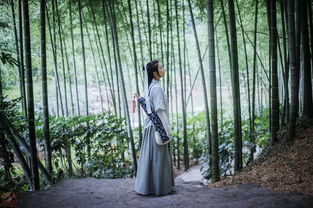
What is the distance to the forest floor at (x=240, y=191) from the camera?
2.54 metres

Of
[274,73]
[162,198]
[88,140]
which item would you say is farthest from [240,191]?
[88,140]

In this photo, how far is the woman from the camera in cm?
328

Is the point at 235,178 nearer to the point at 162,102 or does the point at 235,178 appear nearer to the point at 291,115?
the point at 291,115

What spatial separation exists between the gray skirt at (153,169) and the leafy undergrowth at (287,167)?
0.62 m

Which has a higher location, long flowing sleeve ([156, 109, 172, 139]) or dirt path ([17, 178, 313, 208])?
long flowing sleeve ([156, 109, 172, 139])

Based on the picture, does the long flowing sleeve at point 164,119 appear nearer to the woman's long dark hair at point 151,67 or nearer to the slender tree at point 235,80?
the woman's long dark hair at point 151,67

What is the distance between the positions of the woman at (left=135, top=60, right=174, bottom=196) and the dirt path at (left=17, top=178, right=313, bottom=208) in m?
0.12

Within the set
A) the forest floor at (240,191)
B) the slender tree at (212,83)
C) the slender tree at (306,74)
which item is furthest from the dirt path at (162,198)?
the slender tree at (306,74)

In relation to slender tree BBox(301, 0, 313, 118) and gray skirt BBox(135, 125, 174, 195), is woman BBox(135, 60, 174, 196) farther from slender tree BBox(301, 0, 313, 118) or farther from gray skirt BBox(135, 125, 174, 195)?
slender tree BBox(301, 0, 313, 118)

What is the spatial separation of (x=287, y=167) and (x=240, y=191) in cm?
65

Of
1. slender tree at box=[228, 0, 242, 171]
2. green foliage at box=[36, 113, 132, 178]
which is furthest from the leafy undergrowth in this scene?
green foliage at box=[36, 113, 132, 178]

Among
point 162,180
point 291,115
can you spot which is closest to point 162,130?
point 162,180

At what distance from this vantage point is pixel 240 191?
115 inches

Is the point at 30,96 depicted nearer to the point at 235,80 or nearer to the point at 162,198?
the point at 162,198
